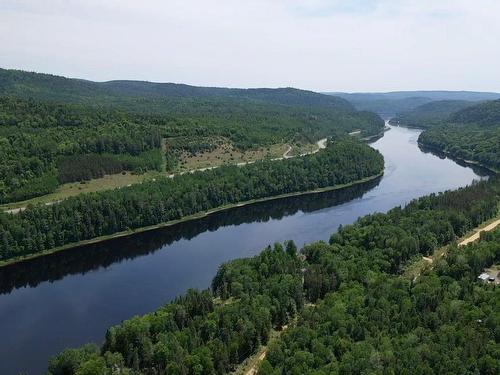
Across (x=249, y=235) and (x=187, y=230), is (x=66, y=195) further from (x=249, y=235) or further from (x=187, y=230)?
(x=249, y=235)

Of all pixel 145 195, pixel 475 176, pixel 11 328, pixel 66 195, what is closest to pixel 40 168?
pixel 66 195

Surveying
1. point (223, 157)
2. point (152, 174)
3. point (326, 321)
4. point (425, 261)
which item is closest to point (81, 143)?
point (152, 174)

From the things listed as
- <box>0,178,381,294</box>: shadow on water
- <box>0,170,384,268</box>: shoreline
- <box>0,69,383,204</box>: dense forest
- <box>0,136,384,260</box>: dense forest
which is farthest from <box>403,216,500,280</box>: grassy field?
<box>0,69,383,204</box>: dense forest

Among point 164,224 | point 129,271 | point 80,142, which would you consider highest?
point 80,142

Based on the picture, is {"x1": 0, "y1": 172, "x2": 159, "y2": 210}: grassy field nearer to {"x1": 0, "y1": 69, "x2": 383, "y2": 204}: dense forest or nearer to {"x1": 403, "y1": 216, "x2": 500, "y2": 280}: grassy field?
{"x1": 0, "y1": 69, "x2": 383, "y2": 204}: dense forest

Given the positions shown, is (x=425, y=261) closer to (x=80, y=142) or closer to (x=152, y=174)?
(x=152, y=174)
